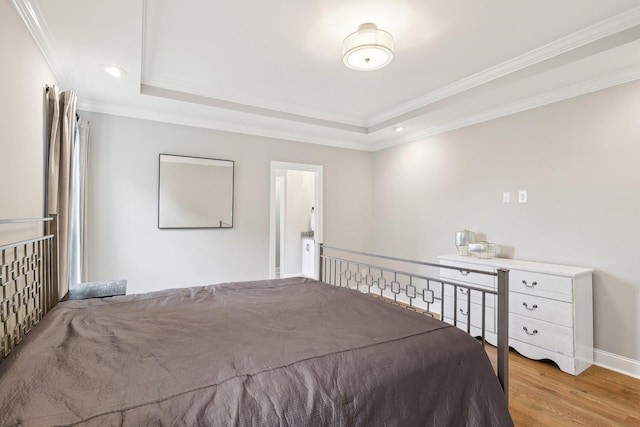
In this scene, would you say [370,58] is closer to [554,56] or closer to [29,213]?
[554,56]

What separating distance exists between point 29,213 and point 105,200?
4.50ft

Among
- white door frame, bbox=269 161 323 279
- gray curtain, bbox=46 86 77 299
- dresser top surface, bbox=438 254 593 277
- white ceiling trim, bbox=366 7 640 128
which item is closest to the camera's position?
white ceiling trim, bbox=366 7 640 128

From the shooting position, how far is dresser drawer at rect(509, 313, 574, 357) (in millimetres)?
2547

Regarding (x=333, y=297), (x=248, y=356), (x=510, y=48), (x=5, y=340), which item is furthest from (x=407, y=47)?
(x=5, y=340)

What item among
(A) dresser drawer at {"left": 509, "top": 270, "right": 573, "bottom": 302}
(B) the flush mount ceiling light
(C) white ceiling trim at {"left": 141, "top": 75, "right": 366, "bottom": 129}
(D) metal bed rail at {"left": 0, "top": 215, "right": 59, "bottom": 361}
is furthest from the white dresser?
(D) metal bed rail at {"left": 0, "top": 215, "right": 59, "bottom": 361}

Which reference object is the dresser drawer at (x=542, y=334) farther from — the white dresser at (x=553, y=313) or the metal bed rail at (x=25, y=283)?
the metal bed rail at (x=25, y=283)

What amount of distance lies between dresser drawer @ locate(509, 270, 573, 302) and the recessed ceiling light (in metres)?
3.72

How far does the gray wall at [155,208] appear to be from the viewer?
3346 mm

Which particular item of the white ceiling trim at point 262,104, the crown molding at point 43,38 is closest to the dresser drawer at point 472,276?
the white ceiling trim at point 262,104

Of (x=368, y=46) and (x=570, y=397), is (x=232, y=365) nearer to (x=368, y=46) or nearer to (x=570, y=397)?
(x=368, y=46)

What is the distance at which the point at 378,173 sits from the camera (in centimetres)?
505

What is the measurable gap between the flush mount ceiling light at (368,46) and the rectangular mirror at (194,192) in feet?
7.21

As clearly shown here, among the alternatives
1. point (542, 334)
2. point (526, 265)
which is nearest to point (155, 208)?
point (526, 265)

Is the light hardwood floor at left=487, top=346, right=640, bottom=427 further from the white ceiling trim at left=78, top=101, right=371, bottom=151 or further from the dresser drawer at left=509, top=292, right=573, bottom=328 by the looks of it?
the white ceiling trim at left=78, top=101, right=371, bottom=151
